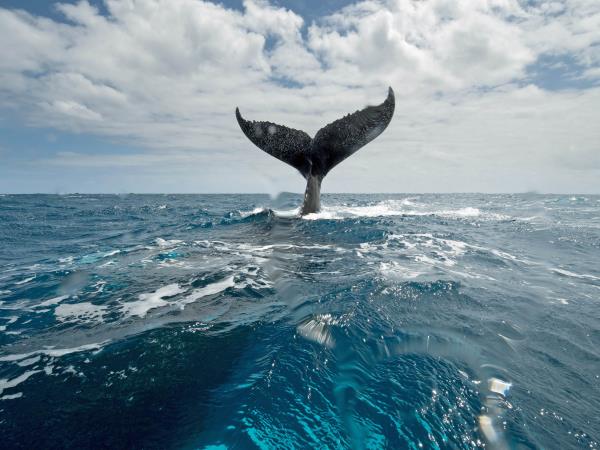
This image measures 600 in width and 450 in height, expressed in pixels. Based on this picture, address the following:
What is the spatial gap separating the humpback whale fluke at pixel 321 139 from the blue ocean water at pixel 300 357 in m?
4.14

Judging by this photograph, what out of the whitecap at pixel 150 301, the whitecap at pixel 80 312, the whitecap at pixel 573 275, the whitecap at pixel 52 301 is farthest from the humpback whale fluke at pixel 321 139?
the whitecap at pixel 80 312

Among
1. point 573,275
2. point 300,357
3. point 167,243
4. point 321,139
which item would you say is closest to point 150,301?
point 300,357

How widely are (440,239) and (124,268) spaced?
9.06 meters

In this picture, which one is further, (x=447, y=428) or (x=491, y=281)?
(x=491, y=281)

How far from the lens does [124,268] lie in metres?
6.99

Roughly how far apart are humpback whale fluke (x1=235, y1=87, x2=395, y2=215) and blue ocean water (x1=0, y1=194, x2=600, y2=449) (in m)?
4.14

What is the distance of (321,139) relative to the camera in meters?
9.80

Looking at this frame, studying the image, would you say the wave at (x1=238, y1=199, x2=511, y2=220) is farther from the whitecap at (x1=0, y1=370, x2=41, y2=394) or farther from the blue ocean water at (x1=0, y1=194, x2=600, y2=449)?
the whitecap at (x1=0, y1=370, x2=41, y2=394)

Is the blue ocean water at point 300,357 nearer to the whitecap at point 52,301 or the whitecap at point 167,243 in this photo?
the whitecap at point 52,301

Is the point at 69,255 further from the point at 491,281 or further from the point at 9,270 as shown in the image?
the point at 491,281

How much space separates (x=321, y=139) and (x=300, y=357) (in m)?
7.73

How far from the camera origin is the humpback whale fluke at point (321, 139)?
29.3 feet

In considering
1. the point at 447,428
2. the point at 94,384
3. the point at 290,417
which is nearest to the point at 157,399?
the point at 94,384

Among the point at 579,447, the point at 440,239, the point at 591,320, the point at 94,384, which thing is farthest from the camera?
the point at 440,239
